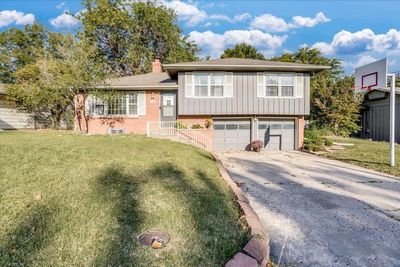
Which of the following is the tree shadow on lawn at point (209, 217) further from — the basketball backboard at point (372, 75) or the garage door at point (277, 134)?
the garage door at point (277, 134)

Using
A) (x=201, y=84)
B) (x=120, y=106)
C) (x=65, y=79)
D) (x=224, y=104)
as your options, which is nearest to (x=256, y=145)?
(x=224, y=104)

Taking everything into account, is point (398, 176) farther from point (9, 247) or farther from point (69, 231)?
point (9, 247)

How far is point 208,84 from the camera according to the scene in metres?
14.6

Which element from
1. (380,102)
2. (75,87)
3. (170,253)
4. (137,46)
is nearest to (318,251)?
(170,253)

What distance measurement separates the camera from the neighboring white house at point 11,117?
17.6 meters

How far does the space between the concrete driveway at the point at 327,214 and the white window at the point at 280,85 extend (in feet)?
23.4

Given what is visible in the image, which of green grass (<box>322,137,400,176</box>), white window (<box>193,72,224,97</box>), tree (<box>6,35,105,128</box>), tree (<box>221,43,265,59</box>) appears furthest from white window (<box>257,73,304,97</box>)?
tree (<box>221,43,265,59</box>)

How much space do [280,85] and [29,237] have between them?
14145mm

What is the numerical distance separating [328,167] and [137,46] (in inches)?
986

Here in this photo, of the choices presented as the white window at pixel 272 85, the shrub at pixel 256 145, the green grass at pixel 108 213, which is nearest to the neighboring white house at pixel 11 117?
the green grass at pixel 108 213

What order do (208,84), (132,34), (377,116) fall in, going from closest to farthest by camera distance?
(208,84) → (377,116) → (132,34)

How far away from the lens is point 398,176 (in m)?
8.13

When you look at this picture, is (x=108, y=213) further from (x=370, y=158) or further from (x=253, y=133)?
(x=253, y=133)

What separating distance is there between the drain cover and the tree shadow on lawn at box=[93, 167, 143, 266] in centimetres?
10
